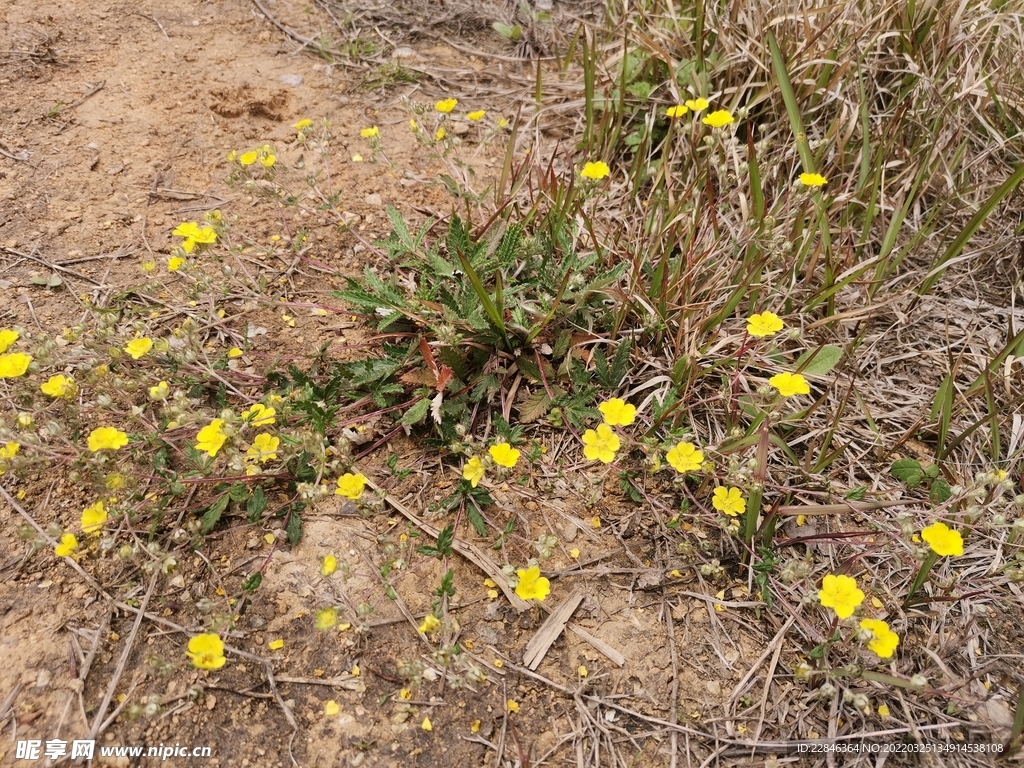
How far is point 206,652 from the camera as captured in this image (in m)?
1.56

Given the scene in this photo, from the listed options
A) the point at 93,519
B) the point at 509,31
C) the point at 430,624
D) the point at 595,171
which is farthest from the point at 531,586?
the point at 509,31

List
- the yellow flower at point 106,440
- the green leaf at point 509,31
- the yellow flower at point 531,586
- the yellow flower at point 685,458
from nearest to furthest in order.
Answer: the yellow flower at point 531,586 < the yellow flower at point 106,440 < the yellow flower at point 685,458 < the green leaf at point 509,31

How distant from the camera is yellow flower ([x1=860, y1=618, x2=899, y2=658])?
151 cm

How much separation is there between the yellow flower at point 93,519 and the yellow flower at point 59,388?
1.17 ft

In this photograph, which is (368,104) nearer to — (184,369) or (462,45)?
(462,45)

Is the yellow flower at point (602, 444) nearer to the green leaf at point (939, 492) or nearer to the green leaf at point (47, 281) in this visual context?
the green leaf at point (939, 492)

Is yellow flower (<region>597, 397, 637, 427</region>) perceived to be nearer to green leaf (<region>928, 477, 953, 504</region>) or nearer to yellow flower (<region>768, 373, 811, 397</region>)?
yellow flower (<region>768, 373, 811, 397</region>)

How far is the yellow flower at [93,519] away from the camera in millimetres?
1747

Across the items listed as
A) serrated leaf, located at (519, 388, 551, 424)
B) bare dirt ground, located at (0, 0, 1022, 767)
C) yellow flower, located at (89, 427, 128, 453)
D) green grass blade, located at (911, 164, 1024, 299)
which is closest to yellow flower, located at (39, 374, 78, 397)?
yellow flower, located at (89, 427, 128, 453)

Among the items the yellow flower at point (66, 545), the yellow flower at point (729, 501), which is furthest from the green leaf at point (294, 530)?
the yellow flower at point (729, 501)

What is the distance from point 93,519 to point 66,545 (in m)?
0.09

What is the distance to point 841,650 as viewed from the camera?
5.73ft

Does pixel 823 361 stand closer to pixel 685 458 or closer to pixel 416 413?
pixel 685 458

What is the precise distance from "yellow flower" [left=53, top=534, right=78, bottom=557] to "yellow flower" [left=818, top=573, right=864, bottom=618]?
1983mm
